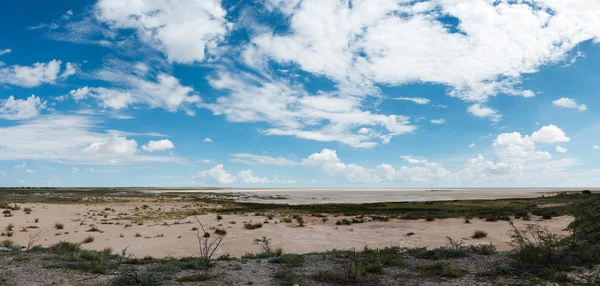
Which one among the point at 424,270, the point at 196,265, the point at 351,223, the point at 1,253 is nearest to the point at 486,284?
the point at 424,270

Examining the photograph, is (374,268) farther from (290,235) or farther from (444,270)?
(290,235)

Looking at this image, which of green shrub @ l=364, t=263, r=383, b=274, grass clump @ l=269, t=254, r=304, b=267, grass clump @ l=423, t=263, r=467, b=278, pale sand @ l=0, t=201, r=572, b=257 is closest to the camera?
grass clump @ l=423, t=263, r=467, b=278

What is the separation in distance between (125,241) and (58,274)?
12077mm

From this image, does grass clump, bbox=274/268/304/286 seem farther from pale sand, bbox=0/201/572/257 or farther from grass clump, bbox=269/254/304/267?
pale sand, bbox=0/201/572/257

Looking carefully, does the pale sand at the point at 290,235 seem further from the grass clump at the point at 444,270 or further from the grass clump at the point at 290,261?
the grass clump at the point at 444,270

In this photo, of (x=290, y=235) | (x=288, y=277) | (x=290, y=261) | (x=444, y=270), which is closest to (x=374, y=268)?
(x=444, y=270)

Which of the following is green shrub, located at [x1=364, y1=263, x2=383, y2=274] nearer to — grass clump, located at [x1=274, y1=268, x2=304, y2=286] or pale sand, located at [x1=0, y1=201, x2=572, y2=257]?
grass clump, located at [x1=274, y1=268, x2=304, y2=286]

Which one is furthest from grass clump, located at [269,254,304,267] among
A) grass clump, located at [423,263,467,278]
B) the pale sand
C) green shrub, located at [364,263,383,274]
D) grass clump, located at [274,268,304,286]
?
the pale sand

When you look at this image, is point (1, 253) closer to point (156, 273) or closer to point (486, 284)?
point (156, 273)

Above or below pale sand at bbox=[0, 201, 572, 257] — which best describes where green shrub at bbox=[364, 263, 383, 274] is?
above

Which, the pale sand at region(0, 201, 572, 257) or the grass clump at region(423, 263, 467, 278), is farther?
the pale sand at region(0, 201, 572, 257)

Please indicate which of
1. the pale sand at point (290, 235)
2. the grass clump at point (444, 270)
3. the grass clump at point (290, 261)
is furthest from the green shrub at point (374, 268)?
the pale sand at point (290, 235)

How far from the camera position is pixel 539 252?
10695 millimetres

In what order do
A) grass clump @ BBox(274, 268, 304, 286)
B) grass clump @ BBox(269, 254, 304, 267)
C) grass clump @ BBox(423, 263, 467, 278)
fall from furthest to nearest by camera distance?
1. grass clump @ BBox(269, 254, 304, 267)
2. grass clump @ BBox(423, 263, 467, 278)
3. grass clump @ BBox(274, 268, 304, 286)
